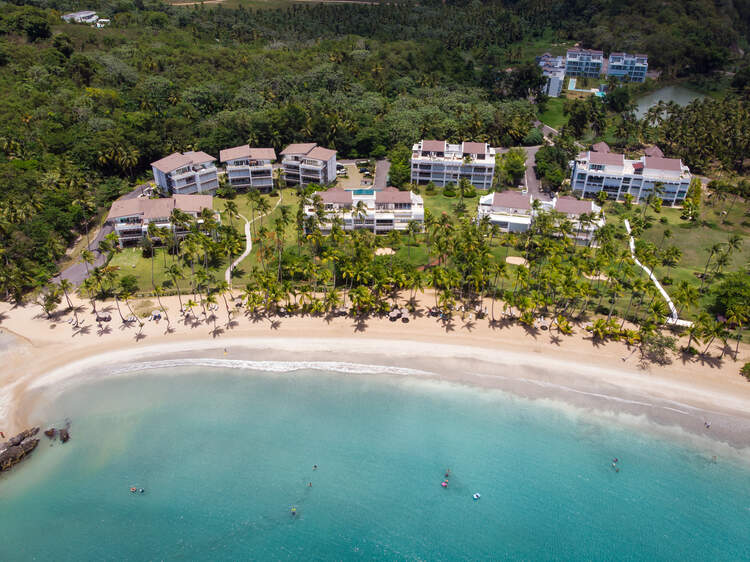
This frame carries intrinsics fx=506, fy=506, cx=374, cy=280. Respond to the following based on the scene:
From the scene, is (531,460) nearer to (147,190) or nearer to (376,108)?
(147,190)

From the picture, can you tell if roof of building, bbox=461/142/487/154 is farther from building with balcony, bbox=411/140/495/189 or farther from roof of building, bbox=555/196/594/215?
roof of building, bbox=555/196/594/215

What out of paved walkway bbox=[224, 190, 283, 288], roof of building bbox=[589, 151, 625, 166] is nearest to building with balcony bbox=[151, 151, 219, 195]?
paved walkway bbox=[224, 190, 283, 288]

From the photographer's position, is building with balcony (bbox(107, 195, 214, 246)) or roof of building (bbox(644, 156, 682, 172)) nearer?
building with balcony (bbox(107, 195, 214, 246))

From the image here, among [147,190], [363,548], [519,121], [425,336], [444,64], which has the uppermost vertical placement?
[444,64]

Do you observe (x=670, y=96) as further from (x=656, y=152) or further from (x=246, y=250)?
(x=246, y=250)

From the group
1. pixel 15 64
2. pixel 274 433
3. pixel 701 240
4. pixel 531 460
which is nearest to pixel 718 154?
pixel 701 240

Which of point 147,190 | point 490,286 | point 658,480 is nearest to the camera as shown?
point 658,480

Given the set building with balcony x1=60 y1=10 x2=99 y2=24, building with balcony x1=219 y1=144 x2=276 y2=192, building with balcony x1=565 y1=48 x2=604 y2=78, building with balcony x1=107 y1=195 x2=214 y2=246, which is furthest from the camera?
building with balcony x1=565 y1=48 x2=604 y2=78
